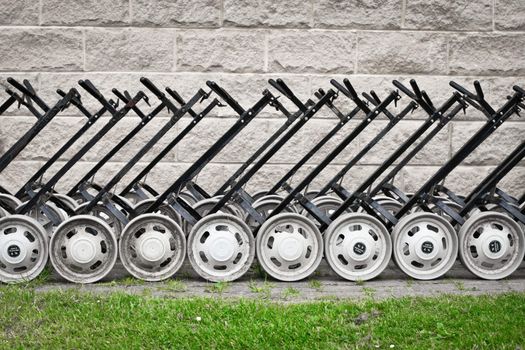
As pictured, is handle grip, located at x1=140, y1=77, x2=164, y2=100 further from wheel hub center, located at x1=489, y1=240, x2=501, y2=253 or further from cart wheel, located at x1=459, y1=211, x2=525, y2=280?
wheel hub center, located at x1=489, y1=240, x2=501, y2=253

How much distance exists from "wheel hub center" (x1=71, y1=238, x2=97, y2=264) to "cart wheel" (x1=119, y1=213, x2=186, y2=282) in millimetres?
214

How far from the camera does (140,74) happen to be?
9250mm

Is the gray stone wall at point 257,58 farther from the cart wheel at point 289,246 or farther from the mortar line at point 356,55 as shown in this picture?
the cart wheel at point 289,246

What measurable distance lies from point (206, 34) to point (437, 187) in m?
Answer: 2.84

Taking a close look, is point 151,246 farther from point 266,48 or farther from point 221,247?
point 266,48

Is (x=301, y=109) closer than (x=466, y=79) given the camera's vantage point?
Yes

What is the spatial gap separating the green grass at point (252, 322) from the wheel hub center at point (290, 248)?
2.99 ft

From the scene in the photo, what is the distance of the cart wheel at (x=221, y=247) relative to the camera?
7.11m

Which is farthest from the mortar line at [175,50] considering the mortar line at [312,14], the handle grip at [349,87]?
the handle grip at [349,87]

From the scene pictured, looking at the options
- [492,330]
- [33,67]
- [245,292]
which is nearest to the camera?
[492,330]

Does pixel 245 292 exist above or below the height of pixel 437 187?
below

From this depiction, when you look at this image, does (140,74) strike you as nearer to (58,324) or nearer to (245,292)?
(245,292)

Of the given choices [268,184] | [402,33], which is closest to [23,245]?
[268,184]

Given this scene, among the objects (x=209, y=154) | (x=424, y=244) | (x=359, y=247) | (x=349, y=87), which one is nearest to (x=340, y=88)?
(x=349, y=87)
